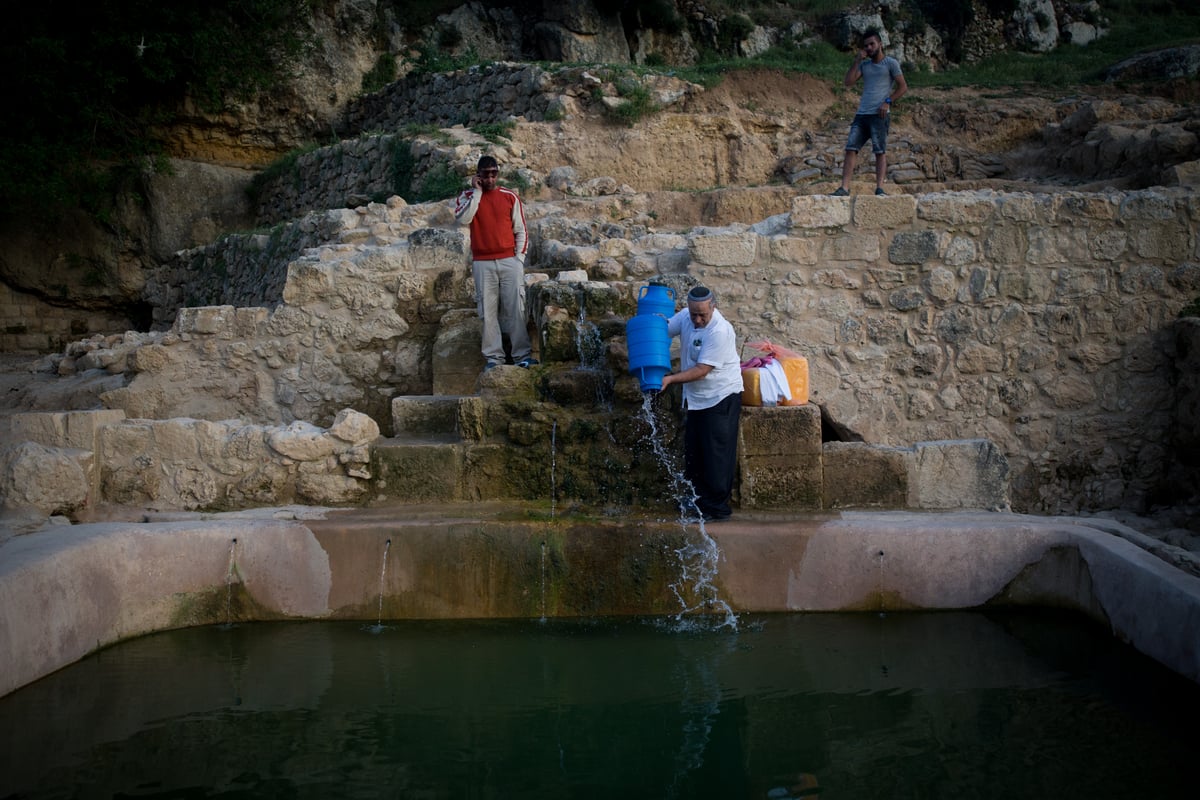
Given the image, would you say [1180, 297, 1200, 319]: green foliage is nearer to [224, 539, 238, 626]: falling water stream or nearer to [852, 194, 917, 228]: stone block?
[852, 194, 917, 228]: stone block

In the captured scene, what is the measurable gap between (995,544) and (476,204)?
4.06 metres

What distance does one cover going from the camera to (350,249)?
7750mm

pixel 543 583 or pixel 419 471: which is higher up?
pixel 419 471

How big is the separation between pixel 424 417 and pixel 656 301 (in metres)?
1.66

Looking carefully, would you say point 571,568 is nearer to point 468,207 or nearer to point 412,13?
point 468,207

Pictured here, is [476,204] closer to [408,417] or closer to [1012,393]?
[408,417]

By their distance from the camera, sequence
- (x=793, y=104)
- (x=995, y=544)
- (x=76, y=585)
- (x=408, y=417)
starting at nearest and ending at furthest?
(x=76, y=585) → (x=995, y=544) → (x=408, y=417) → (x=793, y=104)

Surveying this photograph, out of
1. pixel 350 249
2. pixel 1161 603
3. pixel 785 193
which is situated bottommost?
pixel 1161 603

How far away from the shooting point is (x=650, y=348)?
5.41 metres

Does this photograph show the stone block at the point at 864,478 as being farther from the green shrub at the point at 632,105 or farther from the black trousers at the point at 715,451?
A: the green shrub at the point at 632,105

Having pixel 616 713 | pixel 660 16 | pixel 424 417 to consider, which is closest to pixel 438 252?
pixel 424 417

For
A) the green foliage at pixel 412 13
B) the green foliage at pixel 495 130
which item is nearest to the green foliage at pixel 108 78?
the green foliage at pixel 412 13

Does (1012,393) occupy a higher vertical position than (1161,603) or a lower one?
higher

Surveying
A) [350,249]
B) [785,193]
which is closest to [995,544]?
[350,249]
